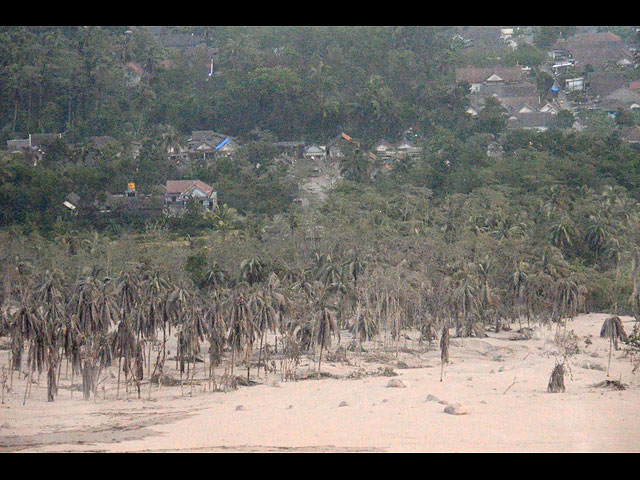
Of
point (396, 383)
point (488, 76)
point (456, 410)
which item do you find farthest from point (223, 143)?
point (456, 410)

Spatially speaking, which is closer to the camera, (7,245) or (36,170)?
(7,245)

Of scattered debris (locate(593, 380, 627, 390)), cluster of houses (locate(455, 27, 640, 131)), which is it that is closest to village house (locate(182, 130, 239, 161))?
cluster of houses (locate(455, 27, 640, 131))

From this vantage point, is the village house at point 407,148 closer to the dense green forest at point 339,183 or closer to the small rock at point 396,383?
the dense green forest at point 339,183

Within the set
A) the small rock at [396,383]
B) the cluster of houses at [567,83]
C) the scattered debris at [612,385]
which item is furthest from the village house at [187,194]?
the scattered debris at [612,385]

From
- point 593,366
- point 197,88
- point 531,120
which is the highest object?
point 197,88

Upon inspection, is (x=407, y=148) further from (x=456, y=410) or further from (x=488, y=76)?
(x=456, y=410)

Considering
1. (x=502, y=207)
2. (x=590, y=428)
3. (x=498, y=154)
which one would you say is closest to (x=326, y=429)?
(x=590, y=428)

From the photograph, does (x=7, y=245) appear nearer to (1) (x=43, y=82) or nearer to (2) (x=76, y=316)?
(2) (x=76, y=316)
